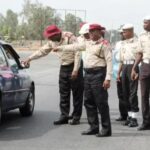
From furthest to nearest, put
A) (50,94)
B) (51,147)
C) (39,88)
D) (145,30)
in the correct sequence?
1. (39,88)
2. (50,94)
3. (145,30)
4. (51,147)

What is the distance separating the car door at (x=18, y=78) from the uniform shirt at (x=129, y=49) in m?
1.94

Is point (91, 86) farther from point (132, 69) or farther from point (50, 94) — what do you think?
point (50, 94)

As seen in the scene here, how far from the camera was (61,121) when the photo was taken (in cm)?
1128

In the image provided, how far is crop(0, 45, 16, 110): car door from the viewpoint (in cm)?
1021

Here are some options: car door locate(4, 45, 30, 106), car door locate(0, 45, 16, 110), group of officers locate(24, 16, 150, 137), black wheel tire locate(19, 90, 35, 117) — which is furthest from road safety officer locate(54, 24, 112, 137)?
black wheel tire locate(19, 90, 35, 117)

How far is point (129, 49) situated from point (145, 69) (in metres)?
0.63

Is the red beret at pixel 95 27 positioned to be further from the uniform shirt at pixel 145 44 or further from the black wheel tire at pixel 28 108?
the black wheel tire at pixel 28 108

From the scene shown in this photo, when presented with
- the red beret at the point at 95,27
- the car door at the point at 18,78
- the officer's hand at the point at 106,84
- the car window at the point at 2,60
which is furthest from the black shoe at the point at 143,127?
the car window at the point at 2,60

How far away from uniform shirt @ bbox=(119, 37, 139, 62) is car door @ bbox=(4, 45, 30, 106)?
194 cm

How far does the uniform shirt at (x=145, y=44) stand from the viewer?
10391 mm

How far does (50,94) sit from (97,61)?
782cm

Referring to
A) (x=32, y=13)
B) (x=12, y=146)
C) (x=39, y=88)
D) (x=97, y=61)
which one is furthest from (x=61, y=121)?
(x=32, y=13)

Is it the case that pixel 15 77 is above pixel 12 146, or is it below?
above

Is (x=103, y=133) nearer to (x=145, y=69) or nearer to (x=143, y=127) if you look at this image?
(x=143, y=127)
